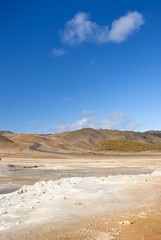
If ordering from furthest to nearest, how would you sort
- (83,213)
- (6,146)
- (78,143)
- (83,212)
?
(78,143)
(6,146)
(83,212)
(83,213)

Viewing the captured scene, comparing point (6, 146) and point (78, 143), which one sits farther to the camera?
point (78, 143)

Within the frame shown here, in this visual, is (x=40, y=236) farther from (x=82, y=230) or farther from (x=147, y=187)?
(x=147, y=187)

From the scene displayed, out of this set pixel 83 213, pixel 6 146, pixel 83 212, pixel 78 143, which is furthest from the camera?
pixel 78 143

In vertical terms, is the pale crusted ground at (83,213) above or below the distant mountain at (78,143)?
below

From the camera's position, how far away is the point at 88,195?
13453 mm

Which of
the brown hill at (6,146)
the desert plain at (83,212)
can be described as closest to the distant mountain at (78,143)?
the brown hill at (6,146)

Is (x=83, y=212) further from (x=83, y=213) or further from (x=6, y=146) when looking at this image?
(x=6, y=146)

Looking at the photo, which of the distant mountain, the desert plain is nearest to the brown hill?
the distant mountain

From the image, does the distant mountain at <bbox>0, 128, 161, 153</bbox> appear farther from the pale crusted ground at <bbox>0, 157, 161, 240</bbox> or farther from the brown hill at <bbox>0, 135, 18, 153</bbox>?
the pale crusted ground at <bbox>0, 157, 161, 240</bbox>

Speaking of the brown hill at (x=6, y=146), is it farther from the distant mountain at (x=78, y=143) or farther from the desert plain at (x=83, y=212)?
the desert plain at (x=83, y=212)

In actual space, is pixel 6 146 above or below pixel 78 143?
below

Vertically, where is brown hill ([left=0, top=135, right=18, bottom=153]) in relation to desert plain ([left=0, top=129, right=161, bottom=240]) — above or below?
above

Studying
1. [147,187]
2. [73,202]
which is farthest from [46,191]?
[147,187]

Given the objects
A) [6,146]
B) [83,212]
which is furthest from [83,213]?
[6,146]
